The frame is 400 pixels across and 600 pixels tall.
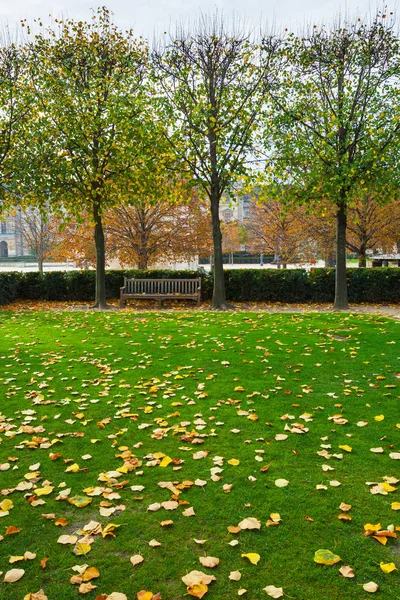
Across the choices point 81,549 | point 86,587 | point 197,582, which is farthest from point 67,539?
point 197,582

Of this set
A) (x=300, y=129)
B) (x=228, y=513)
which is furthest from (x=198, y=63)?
(x=228, y=513)

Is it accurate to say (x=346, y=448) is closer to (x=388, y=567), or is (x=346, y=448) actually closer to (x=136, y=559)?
(x=388, y=567)

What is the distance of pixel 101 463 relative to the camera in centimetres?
423

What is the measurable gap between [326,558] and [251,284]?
14863mm

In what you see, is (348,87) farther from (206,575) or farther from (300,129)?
(206,575)

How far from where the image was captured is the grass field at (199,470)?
281 cm

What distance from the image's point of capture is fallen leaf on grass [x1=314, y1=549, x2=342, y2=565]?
2842 millimetres

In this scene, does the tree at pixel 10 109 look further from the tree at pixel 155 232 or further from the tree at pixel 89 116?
the tree at pixel 155 232

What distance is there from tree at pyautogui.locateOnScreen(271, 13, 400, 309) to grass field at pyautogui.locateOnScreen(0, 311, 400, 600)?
7.23 metres

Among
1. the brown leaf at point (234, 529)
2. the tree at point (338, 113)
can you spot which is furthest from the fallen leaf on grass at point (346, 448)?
the tree at point (338, 113)

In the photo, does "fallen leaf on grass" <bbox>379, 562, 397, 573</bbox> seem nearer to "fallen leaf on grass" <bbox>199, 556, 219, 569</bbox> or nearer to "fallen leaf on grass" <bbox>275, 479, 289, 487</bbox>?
"fallen leaf on grass" <bbox>199, 556, 219, 569</bbox>

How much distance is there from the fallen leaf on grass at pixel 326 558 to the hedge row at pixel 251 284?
14.7m

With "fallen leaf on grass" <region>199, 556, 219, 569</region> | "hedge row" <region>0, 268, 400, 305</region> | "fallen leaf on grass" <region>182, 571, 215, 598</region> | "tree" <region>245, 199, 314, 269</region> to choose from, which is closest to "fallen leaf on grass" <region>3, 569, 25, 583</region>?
"fallen leaf on grass" <region>182, 571, 215, 598</region>

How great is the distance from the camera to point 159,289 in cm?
1708
